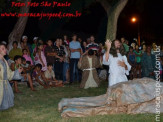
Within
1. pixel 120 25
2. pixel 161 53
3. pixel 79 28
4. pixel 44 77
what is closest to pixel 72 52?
pixel 44 77

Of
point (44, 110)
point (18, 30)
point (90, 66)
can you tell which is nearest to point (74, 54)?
point (90, 66)

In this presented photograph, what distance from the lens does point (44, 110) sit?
6.42m

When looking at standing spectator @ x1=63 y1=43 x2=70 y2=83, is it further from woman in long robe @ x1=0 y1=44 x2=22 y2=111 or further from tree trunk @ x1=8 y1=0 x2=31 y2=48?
woman in long robe @ x1=0 y1=44 x2=22 y2=111

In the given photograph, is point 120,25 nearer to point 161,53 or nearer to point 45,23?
point 45,23

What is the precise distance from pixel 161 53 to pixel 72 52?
5.21m

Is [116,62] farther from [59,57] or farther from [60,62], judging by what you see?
[60,62]

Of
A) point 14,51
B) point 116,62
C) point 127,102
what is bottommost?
point 127,102

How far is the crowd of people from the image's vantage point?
1047 cm

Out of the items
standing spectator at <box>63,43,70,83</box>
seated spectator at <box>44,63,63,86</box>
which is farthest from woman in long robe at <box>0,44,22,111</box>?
standing spectator at <box>63,43,70,83</box>

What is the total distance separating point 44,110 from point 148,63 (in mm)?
7454

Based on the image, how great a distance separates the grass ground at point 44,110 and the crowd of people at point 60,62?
3.54 ft

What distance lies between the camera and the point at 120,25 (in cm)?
3388

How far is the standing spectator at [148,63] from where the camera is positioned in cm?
1250

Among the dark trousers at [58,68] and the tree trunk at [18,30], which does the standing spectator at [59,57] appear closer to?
the dark trousers at [58,68]
